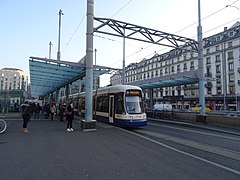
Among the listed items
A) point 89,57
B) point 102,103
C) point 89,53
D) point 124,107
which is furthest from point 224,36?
point 89,57

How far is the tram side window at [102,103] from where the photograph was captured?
18.2 m

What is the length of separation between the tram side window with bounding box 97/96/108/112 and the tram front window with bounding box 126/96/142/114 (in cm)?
315

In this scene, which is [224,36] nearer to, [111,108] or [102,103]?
[102,103]

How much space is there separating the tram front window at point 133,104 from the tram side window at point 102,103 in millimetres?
3151

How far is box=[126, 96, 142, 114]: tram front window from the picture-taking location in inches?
598

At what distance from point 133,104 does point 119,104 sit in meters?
1.03

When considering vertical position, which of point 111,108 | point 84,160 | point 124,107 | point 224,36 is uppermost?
point 224,36

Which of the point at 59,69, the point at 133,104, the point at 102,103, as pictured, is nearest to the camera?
the point at 133,104

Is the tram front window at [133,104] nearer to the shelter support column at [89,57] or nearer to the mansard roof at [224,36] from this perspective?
the shelter support column at [89,57]

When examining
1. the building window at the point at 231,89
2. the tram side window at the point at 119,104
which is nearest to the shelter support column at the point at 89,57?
the tram side window at the point at 119,104

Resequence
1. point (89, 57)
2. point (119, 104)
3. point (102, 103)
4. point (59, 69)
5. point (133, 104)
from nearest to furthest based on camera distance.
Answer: point (89, 57), point (133, 104), point (119, 104), point (102, 103), point (59, 69)

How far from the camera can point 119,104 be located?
1580cm

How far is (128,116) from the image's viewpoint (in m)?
14.8

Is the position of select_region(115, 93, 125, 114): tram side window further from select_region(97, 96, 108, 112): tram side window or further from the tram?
select_region(97, 96, 108, 112): tram side window
